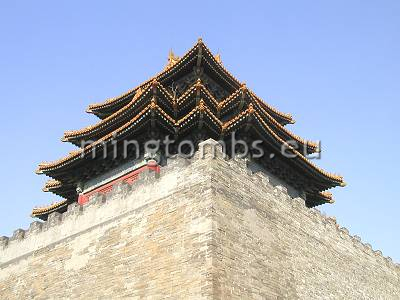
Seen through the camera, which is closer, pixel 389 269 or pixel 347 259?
pixel 347 259

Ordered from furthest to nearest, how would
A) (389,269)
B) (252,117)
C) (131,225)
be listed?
(389,269) < (252,117) < (131,225)

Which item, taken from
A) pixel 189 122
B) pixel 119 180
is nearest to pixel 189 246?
pixel 189 122

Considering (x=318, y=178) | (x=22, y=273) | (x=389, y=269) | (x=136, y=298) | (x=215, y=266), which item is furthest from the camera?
(x=318, y=178)

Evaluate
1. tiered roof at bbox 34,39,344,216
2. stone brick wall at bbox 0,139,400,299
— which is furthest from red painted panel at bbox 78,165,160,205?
stone brick wall at bbox 0,139,400,299

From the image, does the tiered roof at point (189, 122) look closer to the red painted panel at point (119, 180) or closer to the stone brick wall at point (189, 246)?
the red painted panel at point (119, 180)

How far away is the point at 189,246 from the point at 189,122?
5787 millimetres

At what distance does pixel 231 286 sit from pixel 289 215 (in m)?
4.21

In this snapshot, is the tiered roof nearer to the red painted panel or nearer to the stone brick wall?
the red painted panel

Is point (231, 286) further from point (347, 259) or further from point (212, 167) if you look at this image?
point (347, 259)

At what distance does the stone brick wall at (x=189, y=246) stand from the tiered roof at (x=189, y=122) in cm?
302

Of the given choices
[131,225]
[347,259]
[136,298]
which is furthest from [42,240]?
[347,259]

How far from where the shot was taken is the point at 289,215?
13789 millimetres

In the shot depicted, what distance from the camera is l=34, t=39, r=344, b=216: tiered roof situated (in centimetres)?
1576

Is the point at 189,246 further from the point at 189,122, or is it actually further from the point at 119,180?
the point at 119,180
